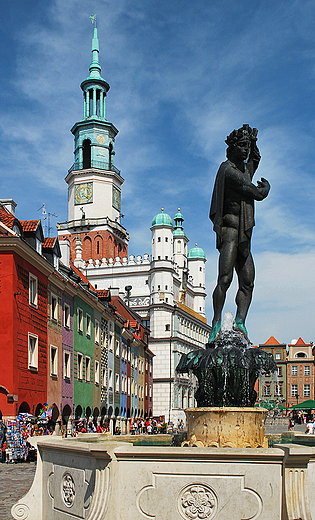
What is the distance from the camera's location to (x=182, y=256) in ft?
303

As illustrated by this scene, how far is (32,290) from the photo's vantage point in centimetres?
2689

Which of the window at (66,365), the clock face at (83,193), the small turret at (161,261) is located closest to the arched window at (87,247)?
the clock face at (83,193)

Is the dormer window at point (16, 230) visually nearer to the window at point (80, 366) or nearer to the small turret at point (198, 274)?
the window at point (80, 366)

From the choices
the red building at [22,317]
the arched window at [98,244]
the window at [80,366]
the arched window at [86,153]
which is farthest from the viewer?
the arched window at [86,153]

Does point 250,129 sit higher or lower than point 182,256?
lower

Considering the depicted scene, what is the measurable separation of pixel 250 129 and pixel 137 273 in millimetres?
71396

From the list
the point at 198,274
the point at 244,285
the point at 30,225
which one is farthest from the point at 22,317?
the point at 198,274

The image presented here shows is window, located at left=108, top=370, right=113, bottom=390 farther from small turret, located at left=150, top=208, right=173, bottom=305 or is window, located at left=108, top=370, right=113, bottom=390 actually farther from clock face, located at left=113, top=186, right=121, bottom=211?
clock face, located at left=113, top=186, right=121, bottom=211

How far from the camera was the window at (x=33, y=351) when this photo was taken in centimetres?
2593

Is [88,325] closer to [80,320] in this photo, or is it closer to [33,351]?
[80,320]

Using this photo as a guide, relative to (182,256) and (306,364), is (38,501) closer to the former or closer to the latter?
(182,256)

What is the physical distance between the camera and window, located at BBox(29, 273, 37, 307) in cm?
2647

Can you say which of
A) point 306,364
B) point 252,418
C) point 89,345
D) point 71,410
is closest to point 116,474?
point 252,418

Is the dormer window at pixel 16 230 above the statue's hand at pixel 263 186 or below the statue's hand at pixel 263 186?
above
